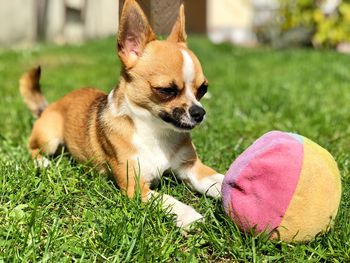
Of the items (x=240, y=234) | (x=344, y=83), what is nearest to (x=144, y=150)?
(x=240, y=234)

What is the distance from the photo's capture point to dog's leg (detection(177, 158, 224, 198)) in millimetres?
3181

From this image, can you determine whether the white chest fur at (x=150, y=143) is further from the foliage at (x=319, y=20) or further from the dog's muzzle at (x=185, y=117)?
the foliage at (x=319, y=20)

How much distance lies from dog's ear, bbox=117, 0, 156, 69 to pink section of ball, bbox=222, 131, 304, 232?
100 cm

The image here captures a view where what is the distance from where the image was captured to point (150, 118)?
320 cm

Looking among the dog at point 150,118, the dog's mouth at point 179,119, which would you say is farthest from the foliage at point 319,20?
the dog's mouth at point 179,119

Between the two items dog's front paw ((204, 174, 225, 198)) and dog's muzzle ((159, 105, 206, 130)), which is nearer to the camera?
dog's muzzle ((159, 105, 206, 130))

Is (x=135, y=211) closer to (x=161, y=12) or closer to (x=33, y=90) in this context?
(x=161, y=12)

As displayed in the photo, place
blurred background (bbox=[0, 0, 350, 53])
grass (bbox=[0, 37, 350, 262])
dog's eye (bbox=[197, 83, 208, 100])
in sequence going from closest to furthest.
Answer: grass (bbox=[0, 37, 350, 262])
dog's eye (bbox=[197, 83, 208, 100])
blurred background (bbox=[0, 0, 350, 53])

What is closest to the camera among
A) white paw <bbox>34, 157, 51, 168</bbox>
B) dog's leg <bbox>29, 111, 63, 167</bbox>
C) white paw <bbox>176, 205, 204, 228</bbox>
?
white paw <bbox>176, 205, 204, 228</bbox>

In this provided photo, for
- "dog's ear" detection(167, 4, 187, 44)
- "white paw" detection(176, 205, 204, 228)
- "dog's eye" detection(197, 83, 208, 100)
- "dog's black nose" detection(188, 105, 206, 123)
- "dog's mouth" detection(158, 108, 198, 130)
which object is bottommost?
"white paw" detection(176, 205, 204, 228)

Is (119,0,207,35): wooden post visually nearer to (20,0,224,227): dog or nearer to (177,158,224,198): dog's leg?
(20,0,224,227): dog

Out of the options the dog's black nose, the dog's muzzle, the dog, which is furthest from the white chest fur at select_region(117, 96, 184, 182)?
the dog's black nose

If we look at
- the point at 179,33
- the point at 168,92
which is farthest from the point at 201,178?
the point at 179,33

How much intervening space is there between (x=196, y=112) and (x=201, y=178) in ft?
1.70
